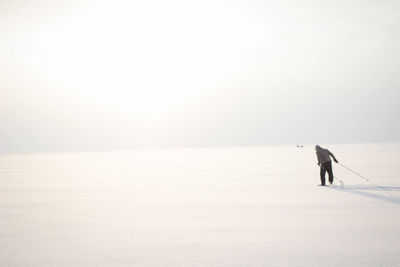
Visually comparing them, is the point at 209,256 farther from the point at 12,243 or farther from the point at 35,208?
the point at 35,208

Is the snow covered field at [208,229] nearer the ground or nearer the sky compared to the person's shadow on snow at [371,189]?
nearer the ground

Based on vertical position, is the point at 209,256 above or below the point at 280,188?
below

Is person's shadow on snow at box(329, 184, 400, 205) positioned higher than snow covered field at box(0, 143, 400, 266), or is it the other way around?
person's shadow on snow at box(329, 184, 400, 205)

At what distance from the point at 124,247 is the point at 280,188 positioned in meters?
9.10

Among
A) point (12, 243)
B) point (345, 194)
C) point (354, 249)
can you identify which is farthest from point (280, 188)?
point (12, 243)

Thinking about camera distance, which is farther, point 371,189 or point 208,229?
point 371,189

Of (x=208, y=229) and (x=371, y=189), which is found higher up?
(x=371, y=189)

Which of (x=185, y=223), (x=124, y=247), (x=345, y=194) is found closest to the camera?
(x=124, y=247)

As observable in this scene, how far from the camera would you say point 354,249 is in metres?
5.72

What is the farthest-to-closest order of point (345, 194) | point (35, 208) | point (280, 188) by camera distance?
point (280, 188)
point (345, 194)
point (35, 208)

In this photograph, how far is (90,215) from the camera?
959 cm

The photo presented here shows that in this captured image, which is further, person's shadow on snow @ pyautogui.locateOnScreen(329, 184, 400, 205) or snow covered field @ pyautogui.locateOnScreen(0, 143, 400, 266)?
person's shadow on snow @ pyautogui.locateOnScreen(329, 184, 400, 205)

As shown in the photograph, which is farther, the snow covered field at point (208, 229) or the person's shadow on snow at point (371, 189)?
the person's shadow on snow at point (371, 189)

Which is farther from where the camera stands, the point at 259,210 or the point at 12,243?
the point at 259,210
